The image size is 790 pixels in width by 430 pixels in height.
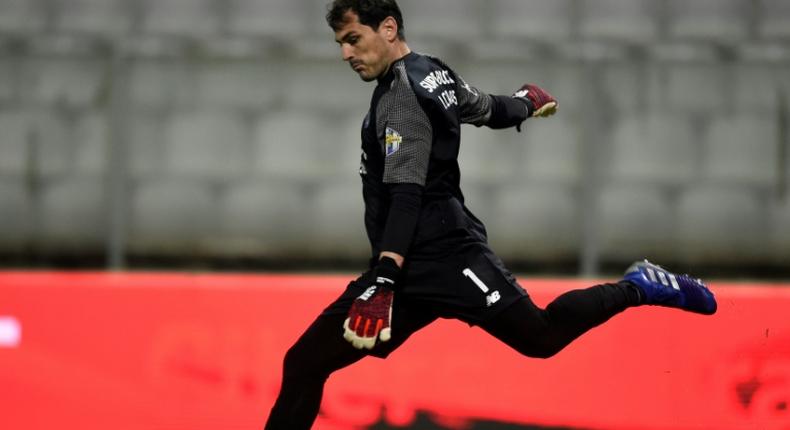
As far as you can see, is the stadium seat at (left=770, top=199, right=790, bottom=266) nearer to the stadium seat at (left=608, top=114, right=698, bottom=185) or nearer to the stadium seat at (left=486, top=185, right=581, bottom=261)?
the stadium seat at (left=608, top=114, right=698, bottom=185)

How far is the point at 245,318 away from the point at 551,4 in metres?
2.98

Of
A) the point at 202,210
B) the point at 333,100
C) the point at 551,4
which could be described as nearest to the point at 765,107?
the point at 551,4

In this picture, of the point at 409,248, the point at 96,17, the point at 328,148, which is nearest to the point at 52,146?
the point at 96,17

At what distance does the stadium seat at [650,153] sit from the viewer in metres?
6.10

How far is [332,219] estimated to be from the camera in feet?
19.9

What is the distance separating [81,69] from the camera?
6.16m

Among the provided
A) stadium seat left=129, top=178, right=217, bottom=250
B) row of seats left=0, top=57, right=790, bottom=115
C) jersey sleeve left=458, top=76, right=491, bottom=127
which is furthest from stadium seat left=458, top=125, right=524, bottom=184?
jersey sleeve left=458, top=76, right=491, bottom=127

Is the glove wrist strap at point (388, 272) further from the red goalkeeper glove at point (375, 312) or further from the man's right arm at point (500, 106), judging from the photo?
the man's right arm at point (500, 106)

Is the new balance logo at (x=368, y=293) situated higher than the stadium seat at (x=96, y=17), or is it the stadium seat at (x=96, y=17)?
Result: the stadium seat at (x=96, y=17)

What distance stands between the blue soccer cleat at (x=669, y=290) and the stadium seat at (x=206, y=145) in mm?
2902

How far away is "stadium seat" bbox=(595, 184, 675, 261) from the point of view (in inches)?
236

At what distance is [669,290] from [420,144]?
3.43 feet

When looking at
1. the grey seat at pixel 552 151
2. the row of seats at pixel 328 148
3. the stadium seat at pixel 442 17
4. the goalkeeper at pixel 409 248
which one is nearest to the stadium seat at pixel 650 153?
the row of seats at pixel 328 148

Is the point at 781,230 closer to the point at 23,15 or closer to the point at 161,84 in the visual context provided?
the point at 161,84
